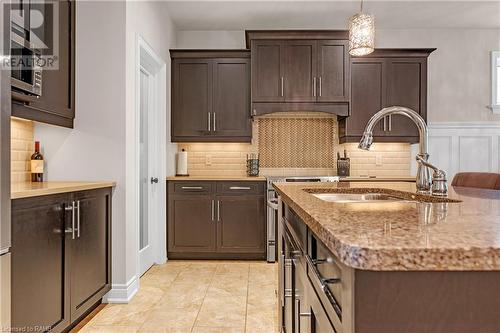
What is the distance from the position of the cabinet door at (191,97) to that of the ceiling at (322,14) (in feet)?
1.79

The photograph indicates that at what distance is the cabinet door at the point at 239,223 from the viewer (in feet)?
13.5

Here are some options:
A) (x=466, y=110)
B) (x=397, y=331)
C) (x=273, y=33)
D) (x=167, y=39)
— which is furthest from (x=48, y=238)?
(x=466, y=110)

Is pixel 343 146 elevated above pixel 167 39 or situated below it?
below

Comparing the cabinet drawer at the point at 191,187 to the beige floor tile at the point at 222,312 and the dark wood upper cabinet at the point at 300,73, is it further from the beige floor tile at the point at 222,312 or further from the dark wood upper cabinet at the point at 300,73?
the beige floor tile at the point at 222,312

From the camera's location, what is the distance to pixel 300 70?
4258 mm

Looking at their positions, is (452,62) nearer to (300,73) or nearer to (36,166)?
(300,73)

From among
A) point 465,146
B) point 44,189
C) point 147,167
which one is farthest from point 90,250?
point 465,146

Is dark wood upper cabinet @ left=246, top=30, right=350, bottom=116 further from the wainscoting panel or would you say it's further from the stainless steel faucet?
the stainless steel faucet

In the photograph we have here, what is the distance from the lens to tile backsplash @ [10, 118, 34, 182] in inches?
102

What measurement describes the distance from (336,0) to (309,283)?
3700mm

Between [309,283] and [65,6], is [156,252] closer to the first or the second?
[65,6]

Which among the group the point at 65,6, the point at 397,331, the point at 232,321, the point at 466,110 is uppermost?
the point at 65,6

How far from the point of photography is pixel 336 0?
4000 millimetres

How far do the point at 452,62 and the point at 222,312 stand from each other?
4.17 meters
